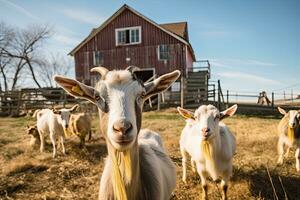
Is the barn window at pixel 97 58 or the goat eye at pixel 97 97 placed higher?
the barn window at pixel 97 58

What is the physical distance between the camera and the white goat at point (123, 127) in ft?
8.07

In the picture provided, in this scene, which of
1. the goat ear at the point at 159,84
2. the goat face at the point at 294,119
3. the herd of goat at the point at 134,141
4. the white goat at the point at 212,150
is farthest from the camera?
the goat face at the point at 294,119

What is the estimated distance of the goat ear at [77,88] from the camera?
3001mm

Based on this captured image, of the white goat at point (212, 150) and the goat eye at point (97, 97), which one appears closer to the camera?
the goat eye at point (97, 97)

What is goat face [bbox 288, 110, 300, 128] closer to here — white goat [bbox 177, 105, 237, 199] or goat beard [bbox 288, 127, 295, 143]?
goat beard [bbox 288, 127, 295, 143]

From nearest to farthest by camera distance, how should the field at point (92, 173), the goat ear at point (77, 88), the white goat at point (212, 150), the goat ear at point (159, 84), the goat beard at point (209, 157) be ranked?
the goat ear at point (77, 88)
the goat ear at point (159, 84)
the white goat at point (212, 150)
the goat beard at point (209, 157)
the field at point (92, 173)

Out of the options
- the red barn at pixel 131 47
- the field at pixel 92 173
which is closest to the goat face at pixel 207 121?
the field at pixel 92 173

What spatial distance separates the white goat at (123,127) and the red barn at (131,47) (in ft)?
74.2

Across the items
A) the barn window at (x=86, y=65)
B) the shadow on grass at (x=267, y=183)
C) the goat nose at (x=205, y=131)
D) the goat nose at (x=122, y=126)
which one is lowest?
the shadow on grass at (x=267, y=183)

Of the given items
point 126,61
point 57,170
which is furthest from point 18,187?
point 126,61

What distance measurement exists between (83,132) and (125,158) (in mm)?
6904

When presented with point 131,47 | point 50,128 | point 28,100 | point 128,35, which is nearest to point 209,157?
point 50,128

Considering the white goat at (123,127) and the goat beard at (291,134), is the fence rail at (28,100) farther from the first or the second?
the white goat at (123,127)

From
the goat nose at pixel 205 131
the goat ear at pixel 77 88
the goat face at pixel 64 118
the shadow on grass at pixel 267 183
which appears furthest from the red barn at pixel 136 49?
the goat ear at pixel 77 88
